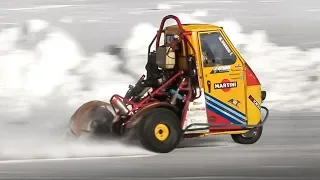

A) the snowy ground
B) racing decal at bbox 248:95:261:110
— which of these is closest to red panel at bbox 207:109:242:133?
racing decal at bbox 248:95:261:110

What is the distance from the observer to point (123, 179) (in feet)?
25.3

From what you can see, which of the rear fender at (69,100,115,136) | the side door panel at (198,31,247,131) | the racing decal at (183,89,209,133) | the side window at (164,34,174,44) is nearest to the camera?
the racing decal at (183,89,209,133)

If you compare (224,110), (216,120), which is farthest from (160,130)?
(224,110)

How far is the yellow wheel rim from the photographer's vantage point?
8.95 m

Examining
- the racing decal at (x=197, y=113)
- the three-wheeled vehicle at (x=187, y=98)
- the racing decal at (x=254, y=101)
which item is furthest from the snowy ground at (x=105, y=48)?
the racing decal at (x=254, y=101)

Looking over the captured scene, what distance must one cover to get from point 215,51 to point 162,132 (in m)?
1.34

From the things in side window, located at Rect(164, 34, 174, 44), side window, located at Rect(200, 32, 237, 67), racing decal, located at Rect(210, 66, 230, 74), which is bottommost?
racing decal, located at Rect(210, 66, 230, 74)

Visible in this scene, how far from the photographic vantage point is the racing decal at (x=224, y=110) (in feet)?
30.6

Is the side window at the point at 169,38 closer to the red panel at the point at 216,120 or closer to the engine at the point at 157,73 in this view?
the engine at the point at 157,73

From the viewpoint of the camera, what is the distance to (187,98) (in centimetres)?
921

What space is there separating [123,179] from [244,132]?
8.42 ft

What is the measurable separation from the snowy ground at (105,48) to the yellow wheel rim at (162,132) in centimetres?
216

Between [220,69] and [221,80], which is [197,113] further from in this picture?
[220,69]

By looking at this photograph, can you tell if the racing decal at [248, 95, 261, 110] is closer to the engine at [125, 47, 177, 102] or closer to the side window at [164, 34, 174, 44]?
the engine at [125, 47, 177, 102]
